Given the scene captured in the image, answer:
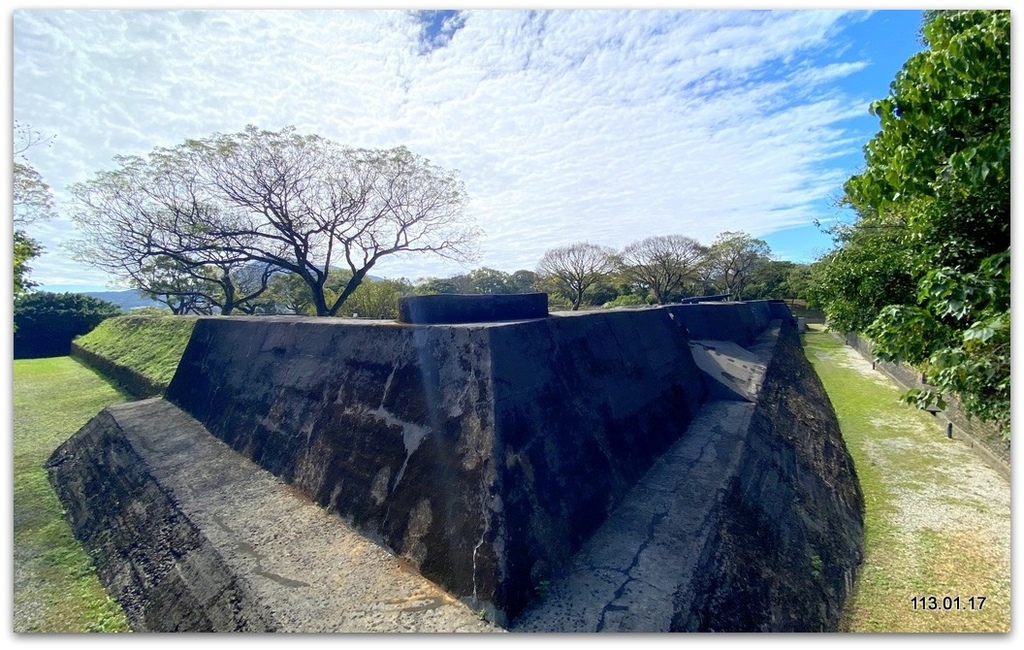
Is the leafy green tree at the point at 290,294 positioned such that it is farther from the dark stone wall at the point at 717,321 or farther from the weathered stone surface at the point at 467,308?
the weathered stone surface at the point at 467,308

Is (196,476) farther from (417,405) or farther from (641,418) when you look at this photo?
(641,418)

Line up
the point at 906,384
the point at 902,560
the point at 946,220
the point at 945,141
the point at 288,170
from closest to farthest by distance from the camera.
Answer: the point at 945,141 → the point at 946,220 → the point at 902,560 → the point at 906,384 → the point at 288,170

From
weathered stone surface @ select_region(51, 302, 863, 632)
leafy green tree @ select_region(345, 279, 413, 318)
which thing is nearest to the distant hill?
leafy green tree @ select_region(345, 279, 413, 318)

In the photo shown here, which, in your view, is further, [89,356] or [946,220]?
[89,356]

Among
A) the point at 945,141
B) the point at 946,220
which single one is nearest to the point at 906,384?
the point at 946,220

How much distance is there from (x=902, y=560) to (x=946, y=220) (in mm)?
3422

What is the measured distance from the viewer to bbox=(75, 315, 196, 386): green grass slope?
389 inches

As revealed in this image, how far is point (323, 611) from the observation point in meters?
2.51

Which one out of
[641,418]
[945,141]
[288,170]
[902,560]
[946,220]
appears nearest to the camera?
[945,141]

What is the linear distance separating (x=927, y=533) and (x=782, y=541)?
2.52 metres

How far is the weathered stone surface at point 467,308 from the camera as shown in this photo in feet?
14.0

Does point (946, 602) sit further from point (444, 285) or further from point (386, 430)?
point (444, 285)

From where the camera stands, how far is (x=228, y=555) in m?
3.03

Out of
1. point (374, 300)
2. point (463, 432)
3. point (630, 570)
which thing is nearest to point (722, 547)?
point (630, 570)
